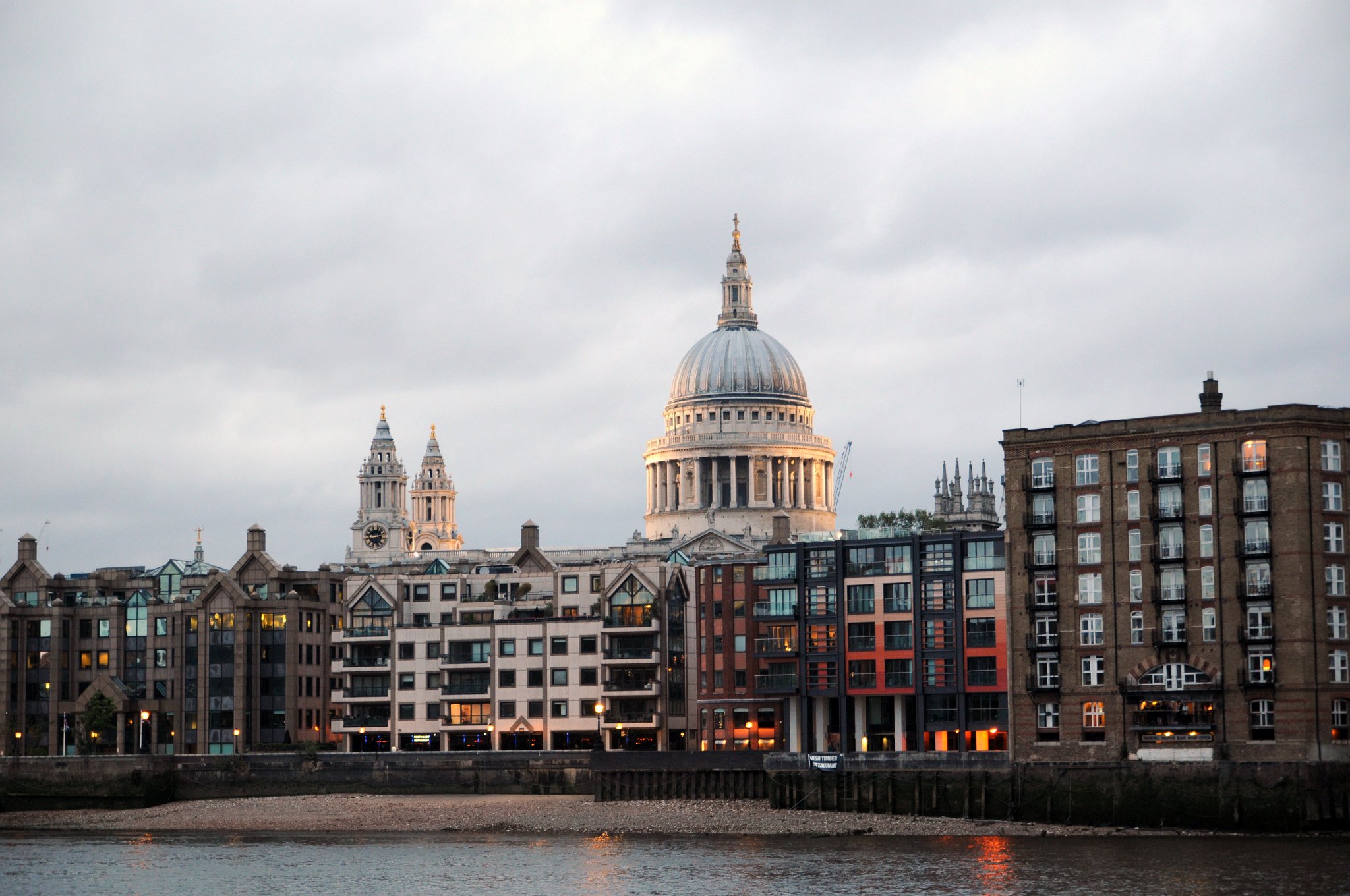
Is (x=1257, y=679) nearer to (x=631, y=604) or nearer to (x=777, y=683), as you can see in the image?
(x=777, y=683)

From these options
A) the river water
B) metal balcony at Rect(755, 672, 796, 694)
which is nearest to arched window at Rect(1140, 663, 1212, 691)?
the river water

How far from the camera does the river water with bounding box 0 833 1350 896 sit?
119 m

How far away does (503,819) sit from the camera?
526 ft

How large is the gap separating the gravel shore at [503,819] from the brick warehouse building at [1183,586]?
886cm

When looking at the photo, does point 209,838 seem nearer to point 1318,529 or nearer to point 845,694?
point 845,694

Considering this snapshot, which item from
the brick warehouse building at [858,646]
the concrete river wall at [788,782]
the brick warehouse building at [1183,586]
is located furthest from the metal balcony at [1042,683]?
the brick warehouse building at [858,646]

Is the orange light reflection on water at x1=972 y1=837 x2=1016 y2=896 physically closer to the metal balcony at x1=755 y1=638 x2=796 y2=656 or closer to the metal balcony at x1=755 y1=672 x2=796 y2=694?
the metal balcony at x1=755 y1=672 x2=796 y2=694

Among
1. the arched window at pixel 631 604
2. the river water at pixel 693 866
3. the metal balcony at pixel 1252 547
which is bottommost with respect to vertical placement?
the river water at pixel 693 866

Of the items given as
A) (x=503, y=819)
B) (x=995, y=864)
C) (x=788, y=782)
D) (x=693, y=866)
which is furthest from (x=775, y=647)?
(x=995, y=864)

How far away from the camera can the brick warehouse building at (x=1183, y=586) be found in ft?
475

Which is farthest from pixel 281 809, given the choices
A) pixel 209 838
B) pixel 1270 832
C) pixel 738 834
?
pixel 1270 832

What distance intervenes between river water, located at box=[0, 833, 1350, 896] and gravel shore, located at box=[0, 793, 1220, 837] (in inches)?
130

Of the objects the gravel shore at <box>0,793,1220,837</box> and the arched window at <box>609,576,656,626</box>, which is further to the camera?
the arched window at <box>609,576,656,626</box>

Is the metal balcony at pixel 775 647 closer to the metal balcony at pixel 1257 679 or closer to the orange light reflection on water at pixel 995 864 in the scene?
the orange light reflection on water at pixel 995 864
